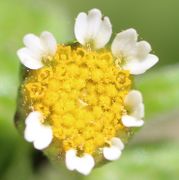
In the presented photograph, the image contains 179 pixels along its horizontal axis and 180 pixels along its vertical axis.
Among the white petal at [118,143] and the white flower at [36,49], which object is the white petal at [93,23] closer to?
the white flower at [36,49]

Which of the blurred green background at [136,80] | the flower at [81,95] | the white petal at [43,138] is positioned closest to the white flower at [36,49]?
the flower at [81,95]

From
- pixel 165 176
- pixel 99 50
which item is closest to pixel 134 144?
pixel 165 176

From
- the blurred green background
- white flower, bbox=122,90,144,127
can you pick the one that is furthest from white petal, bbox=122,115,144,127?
the blurred green background

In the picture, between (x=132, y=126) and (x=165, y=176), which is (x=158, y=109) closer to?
(x=165, y=176)

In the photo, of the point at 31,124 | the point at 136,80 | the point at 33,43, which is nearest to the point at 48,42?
the point at 33,43

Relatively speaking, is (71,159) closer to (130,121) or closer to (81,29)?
(130,121)

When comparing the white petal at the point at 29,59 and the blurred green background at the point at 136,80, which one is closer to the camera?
the white petal at the point at 29,59

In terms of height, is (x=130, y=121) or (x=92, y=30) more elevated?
(x=92, y=30)
